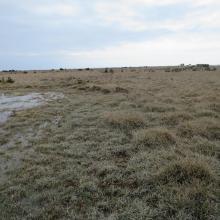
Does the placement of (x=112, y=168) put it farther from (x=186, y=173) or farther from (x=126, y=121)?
(x=126, y=121)

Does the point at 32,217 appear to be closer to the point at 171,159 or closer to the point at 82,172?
the point at 82,172

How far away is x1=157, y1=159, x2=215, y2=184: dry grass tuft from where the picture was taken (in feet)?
19.9

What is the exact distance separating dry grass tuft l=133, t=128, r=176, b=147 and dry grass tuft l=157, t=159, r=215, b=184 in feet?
6.68

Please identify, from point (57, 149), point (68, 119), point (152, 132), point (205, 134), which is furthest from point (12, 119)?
point (205, 134)

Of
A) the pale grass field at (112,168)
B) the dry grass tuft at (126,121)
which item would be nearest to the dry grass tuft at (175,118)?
the pale grass field at (112,168)

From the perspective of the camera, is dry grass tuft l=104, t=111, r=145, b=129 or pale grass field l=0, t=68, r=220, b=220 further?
dry grass tuft l=104, t=111, r=145, b=129

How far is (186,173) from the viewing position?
625cm

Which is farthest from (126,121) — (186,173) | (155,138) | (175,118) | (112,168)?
(186,173)

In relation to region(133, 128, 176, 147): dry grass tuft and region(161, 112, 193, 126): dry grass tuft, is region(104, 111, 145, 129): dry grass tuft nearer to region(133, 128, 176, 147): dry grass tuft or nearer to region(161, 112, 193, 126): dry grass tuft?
region(161, 112, 193, 126): dry grass tuft

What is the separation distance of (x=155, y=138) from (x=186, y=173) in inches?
105

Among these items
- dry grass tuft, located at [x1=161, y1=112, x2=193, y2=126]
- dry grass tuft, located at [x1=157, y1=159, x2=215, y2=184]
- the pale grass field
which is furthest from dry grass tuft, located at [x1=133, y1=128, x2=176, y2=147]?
A: dry grass tuft, located at [x1=161, y1=112, x2=193, y2=126]

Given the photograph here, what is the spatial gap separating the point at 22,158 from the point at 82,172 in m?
2.19

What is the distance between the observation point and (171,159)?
23.8ft

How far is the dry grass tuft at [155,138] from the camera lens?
8.66m
